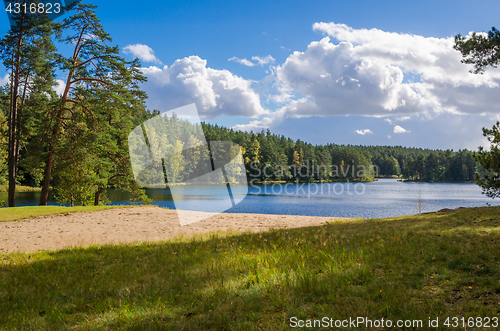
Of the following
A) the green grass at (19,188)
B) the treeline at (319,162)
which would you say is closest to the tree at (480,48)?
the green grass at (19,188)

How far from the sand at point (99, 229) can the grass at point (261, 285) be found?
292 centimetres

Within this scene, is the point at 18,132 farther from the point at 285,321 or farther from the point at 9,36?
the point at 285,321

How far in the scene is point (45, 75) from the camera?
23547 mm

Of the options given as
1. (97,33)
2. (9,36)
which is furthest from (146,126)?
(9,36)

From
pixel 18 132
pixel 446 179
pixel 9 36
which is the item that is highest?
pixel 9 36

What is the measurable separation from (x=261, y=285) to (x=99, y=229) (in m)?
10.4

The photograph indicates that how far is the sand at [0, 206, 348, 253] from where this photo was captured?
9.65 m

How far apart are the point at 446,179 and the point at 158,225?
419 ft

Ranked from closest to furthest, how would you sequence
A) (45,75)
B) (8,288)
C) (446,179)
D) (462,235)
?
(8,288) → (462,235) → (45,75) → (446,179)

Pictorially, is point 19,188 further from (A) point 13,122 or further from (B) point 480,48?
(B) point 480,48

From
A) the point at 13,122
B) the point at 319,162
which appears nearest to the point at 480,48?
the point at 13,122

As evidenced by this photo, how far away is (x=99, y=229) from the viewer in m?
12.2

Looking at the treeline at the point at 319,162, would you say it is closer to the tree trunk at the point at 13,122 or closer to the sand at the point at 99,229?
the tree trunk at the point at 13,122

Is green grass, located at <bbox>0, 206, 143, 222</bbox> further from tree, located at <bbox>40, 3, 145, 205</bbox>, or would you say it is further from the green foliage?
the green foliage
